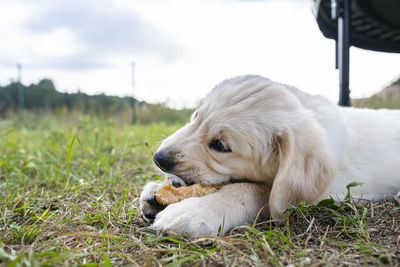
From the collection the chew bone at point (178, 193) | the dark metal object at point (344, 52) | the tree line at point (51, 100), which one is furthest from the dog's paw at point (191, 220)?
the tree line at point (51, 100)

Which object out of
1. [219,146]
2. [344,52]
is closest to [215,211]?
[219,146]

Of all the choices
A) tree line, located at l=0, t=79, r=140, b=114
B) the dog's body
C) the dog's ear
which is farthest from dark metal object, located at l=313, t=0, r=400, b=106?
tree line, located at l=0, t=79, r=140, b=114

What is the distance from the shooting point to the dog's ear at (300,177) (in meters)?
1.85

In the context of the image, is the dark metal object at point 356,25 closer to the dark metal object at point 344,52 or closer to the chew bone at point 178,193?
the dark metal object at point 344,52

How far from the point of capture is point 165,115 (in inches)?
421

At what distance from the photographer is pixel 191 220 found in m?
1.67

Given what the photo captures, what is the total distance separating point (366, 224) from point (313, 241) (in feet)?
1.15

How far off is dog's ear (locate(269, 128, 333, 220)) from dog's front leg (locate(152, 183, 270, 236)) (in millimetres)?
127

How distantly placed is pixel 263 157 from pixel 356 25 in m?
4.20

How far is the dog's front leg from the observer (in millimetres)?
1655

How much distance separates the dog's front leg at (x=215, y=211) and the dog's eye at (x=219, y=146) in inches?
9.4

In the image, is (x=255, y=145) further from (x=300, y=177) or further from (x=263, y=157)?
(x=300, y=177)

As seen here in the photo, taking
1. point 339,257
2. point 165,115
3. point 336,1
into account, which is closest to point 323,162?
point 339,257

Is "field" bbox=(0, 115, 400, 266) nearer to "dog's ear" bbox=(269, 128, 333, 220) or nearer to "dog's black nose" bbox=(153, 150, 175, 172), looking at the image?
"dog's ear" bbox=(269, 128, 333, 220)
